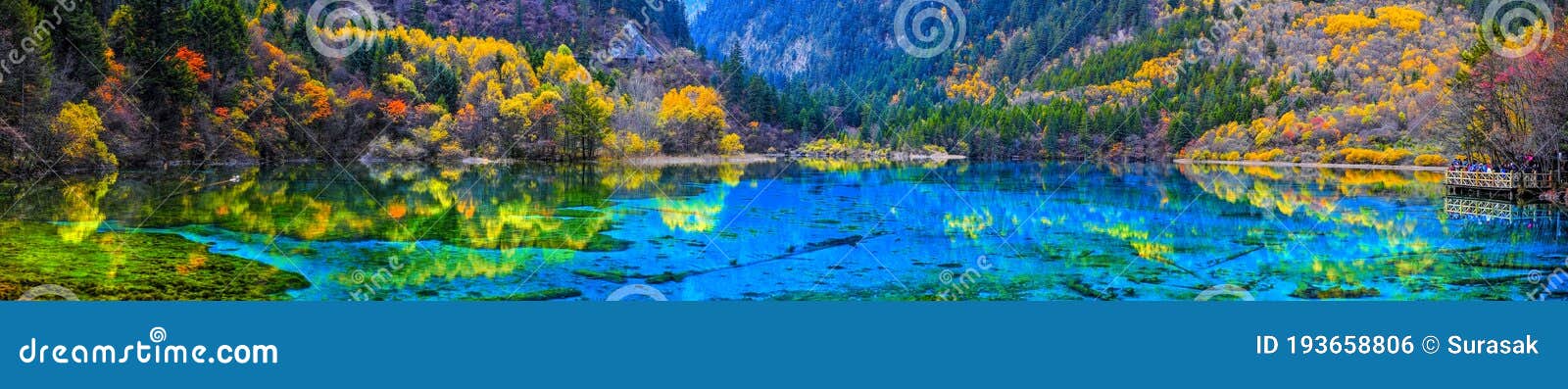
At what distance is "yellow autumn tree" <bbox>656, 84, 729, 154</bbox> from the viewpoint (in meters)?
67.1

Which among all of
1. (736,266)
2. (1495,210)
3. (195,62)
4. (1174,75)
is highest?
(1174,75)

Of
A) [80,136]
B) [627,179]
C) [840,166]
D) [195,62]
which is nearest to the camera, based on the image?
[80,136]

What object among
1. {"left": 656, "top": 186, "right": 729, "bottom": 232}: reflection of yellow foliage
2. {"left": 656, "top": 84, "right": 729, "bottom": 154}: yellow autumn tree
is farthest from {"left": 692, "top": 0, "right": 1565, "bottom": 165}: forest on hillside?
{"left": 656, "top": 84, "right": 729, "bottom": 154}: yellow autumn tree

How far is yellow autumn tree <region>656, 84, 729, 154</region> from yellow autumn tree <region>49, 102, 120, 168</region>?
1313 inches

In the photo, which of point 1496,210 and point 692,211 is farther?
point 1496,210

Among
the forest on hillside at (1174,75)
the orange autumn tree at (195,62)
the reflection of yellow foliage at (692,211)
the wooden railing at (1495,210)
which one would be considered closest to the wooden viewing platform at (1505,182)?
the forest on hillside at (1174,75)

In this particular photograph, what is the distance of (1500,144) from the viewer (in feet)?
92.4

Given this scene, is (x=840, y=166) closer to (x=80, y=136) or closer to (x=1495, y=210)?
(x=80, y=136)

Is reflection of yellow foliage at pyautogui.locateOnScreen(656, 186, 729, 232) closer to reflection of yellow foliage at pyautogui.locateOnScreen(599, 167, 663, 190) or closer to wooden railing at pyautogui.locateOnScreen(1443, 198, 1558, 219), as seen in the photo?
reflection of yellow foliage at pyautogui.locateOnScreen(599, 167, 663, 190)

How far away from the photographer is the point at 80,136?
112 ft

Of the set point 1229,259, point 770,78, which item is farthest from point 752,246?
point 770,78

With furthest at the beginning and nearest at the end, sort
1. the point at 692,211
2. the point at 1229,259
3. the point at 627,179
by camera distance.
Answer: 1. the point at 627,179
2. the point at 692,211
3. the point at 1229,259

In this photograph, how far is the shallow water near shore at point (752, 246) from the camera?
12320mm

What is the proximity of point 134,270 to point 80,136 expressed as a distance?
26537 mm
